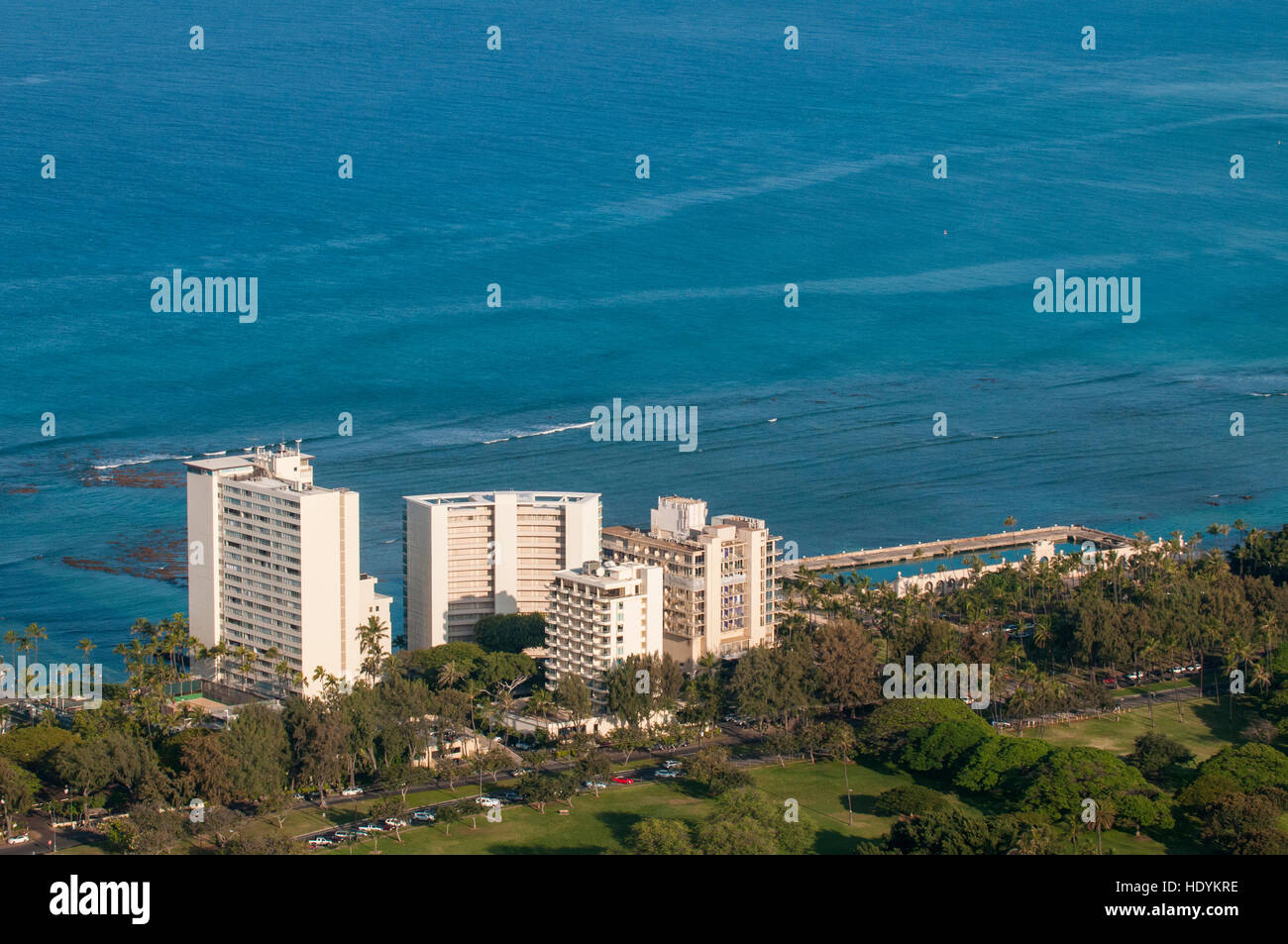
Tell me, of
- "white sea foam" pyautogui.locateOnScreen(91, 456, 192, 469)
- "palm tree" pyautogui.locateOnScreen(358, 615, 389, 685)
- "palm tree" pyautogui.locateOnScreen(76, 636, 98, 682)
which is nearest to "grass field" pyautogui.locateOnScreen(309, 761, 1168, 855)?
"palm tree" pyautogui.locateOnScreen(358, 615, 389, 685)

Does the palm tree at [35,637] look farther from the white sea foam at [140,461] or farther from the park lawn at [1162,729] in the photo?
the park lawn at [1162,729]

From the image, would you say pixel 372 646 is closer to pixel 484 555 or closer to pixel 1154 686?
pixel 484 555

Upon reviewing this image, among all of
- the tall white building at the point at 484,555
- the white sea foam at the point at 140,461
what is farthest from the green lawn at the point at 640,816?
the white sea foam at the point at 140,461

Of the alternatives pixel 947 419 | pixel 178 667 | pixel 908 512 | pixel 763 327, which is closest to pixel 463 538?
pixel 178 667

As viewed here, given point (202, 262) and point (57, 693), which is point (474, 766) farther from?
point (202, 262)

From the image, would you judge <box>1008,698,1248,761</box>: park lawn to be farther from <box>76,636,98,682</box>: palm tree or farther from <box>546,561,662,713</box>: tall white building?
<box>76,636,98,682</box>: palm tree
